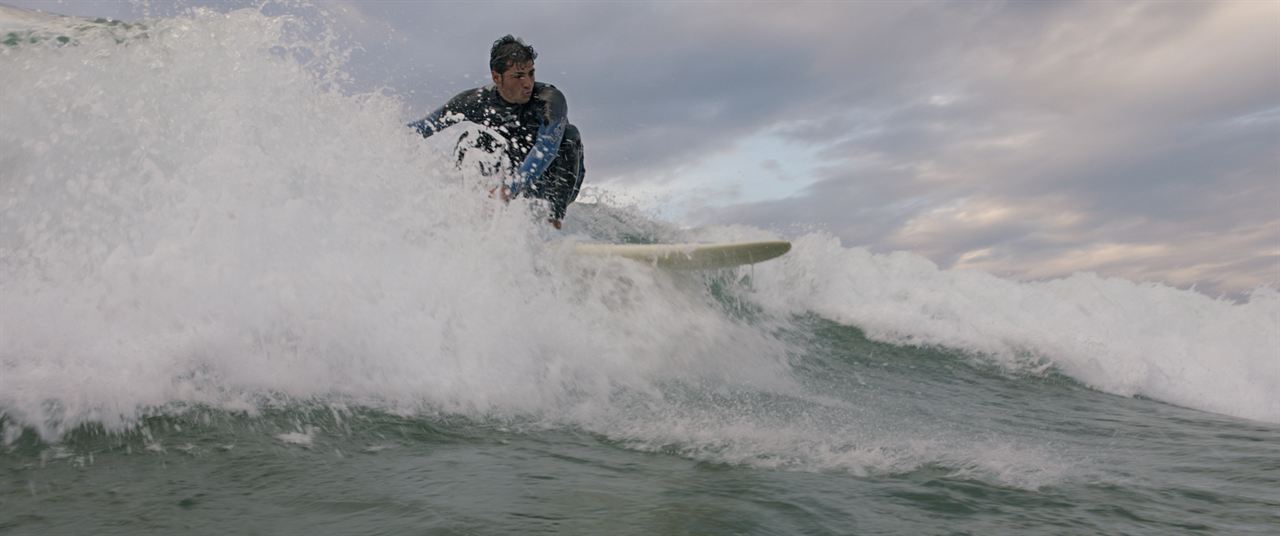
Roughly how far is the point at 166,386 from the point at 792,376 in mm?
4254

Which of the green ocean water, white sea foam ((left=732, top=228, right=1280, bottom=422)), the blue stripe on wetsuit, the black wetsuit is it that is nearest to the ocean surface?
the green ocean water

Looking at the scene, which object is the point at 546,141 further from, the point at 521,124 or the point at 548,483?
the point at 548,483

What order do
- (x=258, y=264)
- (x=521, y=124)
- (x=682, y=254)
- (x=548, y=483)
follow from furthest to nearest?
(x=521, y=124)
(x=682, y=254)
(x=258, y=264)
(x=548, y=483)

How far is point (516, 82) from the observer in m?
6.06

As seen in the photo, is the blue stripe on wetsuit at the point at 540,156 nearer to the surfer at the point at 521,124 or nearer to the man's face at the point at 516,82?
the surfer at the point at 521,124

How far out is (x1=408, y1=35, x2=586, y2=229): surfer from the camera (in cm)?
600

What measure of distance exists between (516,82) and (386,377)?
10.0 ft

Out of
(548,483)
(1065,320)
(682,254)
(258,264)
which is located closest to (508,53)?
(682,254)

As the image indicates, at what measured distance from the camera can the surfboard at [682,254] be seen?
567 centimetres

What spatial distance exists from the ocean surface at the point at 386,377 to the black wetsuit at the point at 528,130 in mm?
369

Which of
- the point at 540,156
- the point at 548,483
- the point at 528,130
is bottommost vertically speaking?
the point at 548,483

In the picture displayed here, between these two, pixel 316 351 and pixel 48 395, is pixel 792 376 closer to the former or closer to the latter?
pixel 316 351

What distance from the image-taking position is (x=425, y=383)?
3.67 meters

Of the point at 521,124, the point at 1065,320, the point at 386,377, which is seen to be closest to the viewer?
the point at 386,377
